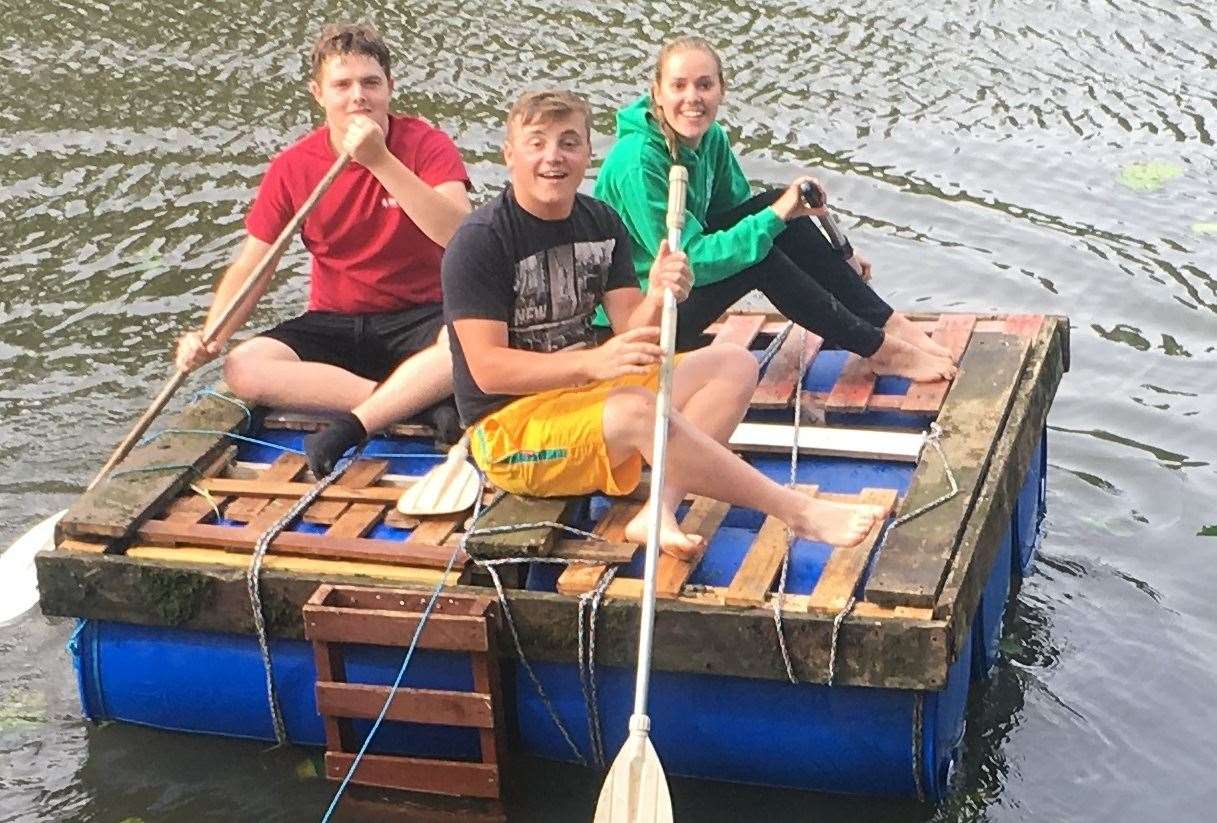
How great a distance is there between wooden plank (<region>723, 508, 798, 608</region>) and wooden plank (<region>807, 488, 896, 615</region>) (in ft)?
0.45

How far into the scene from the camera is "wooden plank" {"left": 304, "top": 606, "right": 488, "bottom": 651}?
4512 millimetres

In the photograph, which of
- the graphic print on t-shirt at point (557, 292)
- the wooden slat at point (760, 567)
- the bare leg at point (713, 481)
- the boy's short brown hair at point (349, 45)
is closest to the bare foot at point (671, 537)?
the bare leg at point (713, 481)

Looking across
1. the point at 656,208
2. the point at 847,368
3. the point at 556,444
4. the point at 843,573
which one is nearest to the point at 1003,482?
the point at 843,573

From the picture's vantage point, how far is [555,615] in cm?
456

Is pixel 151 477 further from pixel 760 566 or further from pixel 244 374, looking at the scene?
pixel 760 566

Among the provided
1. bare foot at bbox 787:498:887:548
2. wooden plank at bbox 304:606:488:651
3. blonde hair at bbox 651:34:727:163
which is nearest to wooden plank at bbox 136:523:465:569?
wooden plank at bbox 304:606:488:651

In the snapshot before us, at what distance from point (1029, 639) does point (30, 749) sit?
347cm

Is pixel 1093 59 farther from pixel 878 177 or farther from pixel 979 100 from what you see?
pixel 878 177

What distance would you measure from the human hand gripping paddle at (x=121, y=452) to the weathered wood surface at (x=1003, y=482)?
96.2 inches

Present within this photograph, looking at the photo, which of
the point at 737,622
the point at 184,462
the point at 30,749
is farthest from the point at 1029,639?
the point at 30,749

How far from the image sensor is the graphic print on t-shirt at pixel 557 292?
489 centimetres

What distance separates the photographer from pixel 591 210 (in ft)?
16.4

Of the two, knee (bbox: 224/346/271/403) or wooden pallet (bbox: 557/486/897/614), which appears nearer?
wooden pallet (bbox: 557/486/897/614)

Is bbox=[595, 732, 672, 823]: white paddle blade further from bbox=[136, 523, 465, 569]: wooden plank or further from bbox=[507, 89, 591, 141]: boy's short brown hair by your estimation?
bbox=[507, 89, 591, 141]: boy's short brown hair
